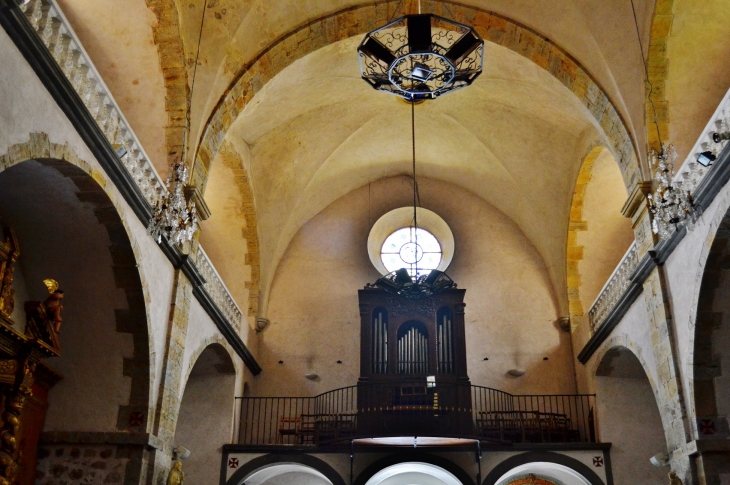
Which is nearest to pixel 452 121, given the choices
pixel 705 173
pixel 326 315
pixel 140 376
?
pixel 326 315

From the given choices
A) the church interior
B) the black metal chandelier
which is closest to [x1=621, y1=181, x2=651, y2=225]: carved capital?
the church interior

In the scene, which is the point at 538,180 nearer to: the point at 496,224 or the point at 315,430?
the point at 496,224

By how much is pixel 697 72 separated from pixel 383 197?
8737 millimetres

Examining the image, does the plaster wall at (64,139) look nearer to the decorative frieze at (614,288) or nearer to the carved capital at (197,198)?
the carved capital at (197,198)

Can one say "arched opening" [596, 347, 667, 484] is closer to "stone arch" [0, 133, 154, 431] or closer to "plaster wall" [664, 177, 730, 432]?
"plaster wall" [664, 177, 730, 432]

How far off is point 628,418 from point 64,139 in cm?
1076

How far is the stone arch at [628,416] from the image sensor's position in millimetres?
13289

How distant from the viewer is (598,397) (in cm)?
1398

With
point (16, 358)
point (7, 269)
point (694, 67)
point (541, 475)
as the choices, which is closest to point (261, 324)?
point (541, 475)

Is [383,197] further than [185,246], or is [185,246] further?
[383,197]

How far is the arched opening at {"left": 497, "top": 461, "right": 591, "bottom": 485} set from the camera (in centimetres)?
1369

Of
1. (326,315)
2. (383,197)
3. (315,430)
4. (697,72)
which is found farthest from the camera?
(383,197)

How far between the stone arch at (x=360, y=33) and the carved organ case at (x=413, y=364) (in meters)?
5.14

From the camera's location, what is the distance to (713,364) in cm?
892
